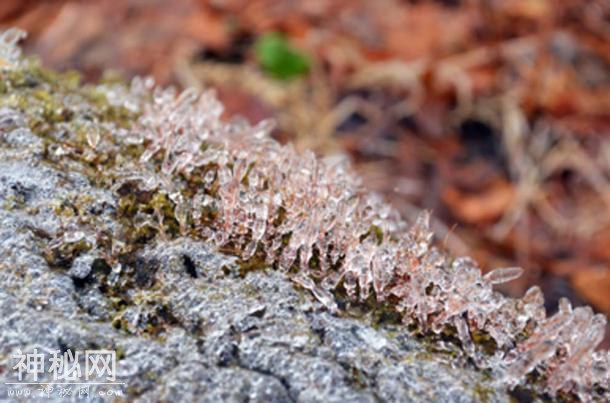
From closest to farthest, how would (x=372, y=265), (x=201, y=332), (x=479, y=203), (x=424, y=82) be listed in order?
1. (x=201, y=332)
2. (x=372, y=265)
3. (x=479, y=203)
4. (x=424, y=82)

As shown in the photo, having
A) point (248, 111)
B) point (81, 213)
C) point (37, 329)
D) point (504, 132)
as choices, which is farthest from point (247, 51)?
point (37, 329)

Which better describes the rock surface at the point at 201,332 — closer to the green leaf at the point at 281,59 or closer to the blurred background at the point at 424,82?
the blurred background at the point at 424,82

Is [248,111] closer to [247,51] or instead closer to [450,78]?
[247,51]

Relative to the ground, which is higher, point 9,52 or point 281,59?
point 9,52

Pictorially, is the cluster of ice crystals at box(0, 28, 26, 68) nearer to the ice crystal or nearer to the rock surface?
the ice crystal

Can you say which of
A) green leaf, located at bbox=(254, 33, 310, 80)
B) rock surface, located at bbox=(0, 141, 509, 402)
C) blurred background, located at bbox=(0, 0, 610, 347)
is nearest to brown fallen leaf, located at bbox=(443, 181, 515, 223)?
blurred background, located at bbox=(0, 0, 610, 347)

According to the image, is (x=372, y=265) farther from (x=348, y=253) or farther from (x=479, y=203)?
(x=479, y=203)

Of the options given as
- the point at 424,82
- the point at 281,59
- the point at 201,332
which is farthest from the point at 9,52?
the point at 424,82

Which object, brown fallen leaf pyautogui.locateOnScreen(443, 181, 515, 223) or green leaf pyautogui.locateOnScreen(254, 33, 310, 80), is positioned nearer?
brown fallen leaf pyautogui.locateOnScreen(443, 181, 515, 223)
